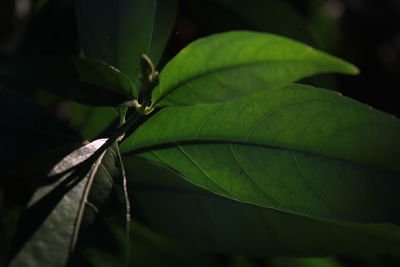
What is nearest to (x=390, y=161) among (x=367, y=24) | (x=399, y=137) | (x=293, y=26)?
(x=399, y=137)

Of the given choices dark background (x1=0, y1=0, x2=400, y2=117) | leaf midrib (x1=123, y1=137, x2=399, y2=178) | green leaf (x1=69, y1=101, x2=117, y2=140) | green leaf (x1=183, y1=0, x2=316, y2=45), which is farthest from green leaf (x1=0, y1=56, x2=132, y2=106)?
green leaf (x1=183, y1=0, x2=316, y2=45)

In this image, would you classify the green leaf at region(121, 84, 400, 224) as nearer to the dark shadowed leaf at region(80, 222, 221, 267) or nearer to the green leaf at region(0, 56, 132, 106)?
the green leaf at region(0, 56, 132, 106)

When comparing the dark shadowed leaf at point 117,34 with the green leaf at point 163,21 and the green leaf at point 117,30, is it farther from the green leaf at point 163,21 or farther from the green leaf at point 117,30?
the green leaf at point 163,21

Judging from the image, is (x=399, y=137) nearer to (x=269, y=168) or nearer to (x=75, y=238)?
(x=269, y=168)

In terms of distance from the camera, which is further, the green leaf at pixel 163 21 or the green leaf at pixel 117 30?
the green leaf at pixel 163 21

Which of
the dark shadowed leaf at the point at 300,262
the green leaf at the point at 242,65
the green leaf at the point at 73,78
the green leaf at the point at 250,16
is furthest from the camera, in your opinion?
the dark shadowed leaf at the point at 300,262

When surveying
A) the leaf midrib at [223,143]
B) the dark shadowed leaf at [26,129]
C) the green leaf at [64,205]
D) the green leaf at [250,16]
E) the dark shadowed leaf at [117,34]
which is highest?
the dark shadowed leaf at [117,34]

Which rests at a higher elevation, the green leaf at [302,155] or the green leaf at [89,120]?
the green leaf at [302,155]

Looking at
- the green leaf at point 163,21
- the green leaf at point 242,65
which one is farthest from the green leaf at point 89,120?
the green leaf at point 242,65
